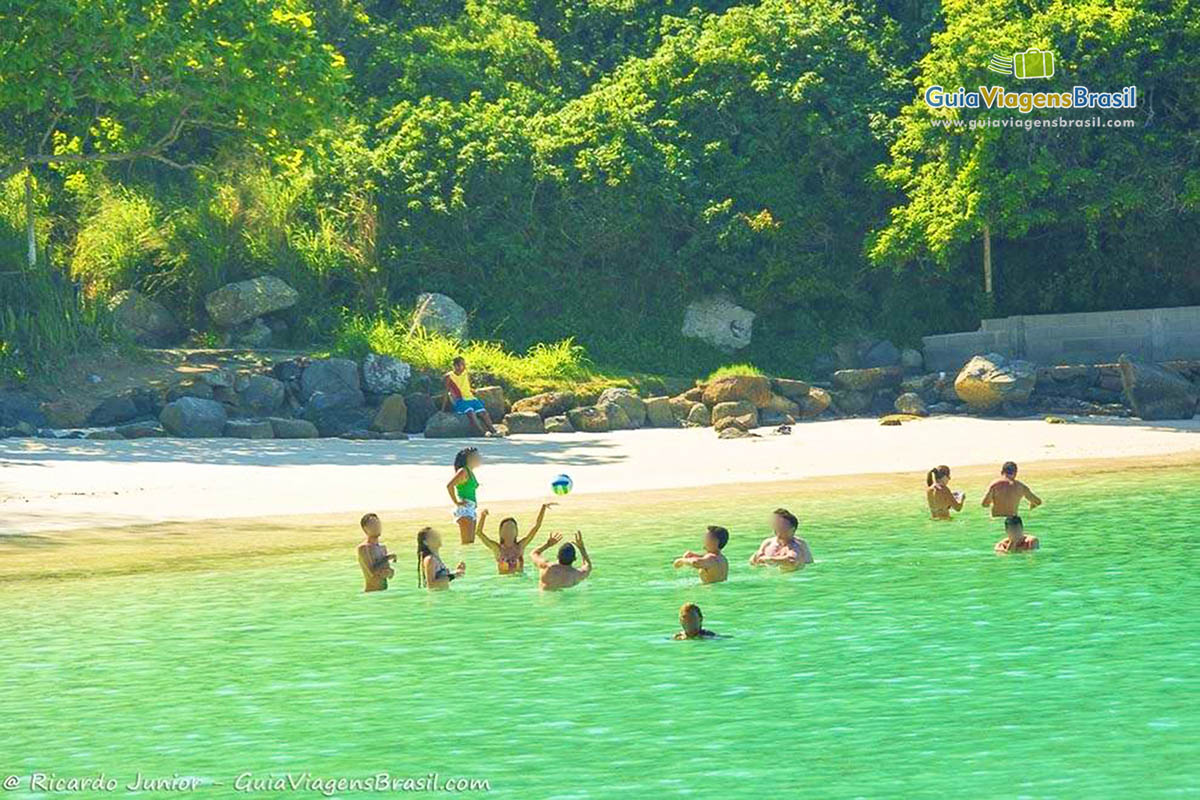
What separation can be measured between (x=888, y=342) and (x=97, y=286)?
15.6m

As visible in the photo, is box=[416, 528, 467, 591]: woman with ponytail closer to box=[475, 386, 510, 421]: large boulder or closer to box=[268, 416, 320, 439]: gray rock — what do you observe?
box=[268, 416, 320, 439]: gray rock

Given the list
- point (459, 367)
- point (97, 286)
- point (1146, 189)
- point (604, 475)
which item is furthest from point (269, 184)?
point (1146, 189)

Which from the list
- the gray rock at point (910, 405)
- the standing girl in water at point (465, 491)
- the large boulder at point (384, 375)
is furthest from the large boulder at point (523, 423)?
the standing girl in water at point (465, 491)

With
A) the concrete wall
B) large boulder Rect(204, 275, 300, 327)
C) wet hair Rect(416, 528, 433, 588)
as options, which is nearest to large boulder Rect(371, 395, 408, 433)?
large boulder Rect(204, 275, 300, 327)

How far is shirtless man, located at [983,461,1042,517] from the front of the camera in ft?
68.5

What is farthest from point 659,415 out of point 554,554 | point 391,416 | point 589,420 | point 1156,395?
point 554,554

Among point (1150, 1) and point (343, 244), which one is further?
point (343, 244)

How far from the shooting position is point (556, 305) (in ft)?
119

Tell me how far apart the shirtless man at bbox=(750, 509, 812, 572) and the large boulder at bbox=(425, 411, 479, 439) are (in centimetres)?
1178

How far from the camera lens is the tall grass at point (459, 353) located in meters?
32.1

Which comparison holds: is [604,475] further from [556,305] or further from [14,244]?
[14,244]

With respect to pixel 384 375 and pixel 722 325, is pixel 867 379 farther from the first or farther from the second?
pixel 384 375

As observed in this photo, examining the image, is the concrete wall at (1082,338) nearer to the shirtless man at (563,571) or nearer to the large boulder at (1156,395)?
the large boulder at (1156,395)

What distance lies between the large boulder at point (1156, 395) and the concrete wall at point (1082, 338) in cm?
233
